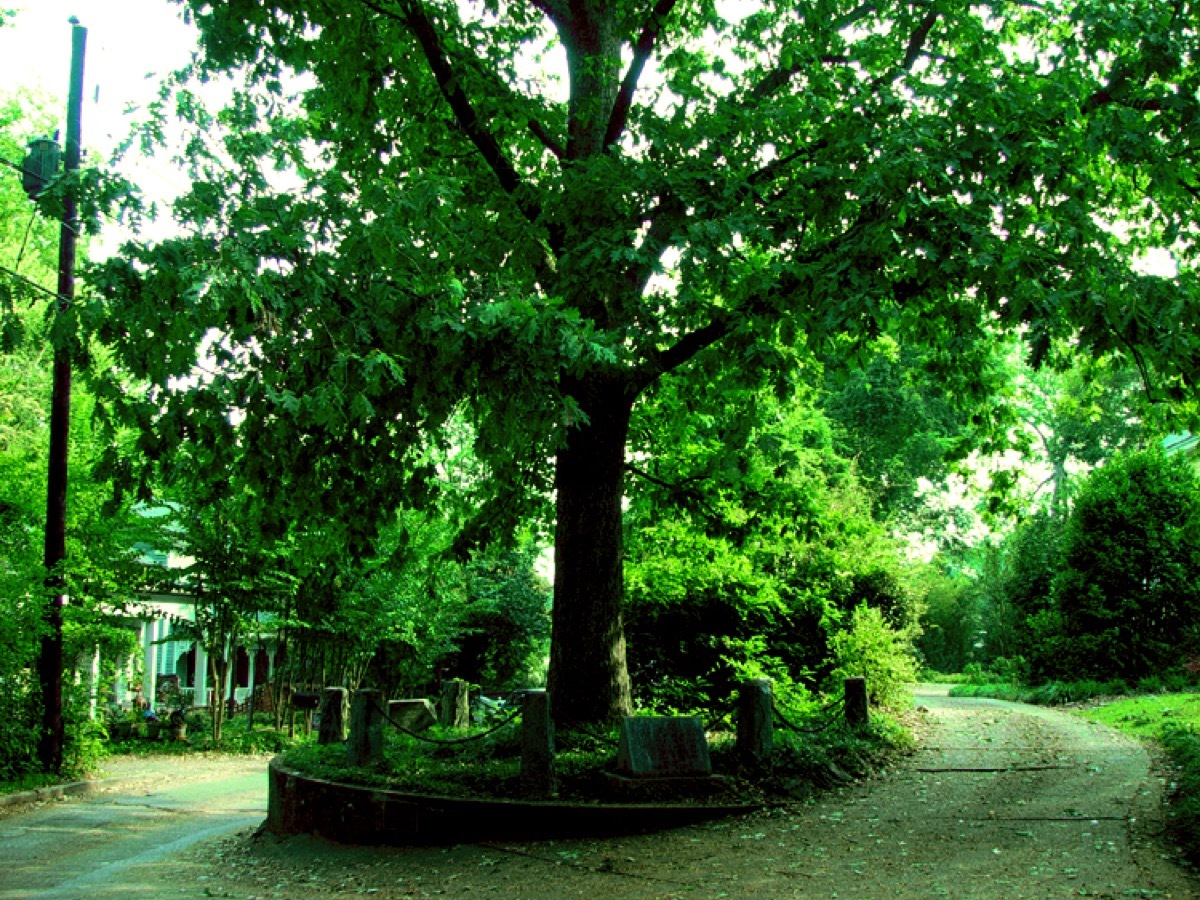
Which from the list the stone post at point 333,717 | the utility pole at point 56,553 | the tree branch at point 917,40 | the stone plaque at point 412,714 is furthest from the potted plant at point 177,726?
the tree branch at point 917,40

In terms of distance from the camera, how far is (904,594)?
1656cm

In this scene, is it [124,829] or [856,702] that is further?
[124,829]

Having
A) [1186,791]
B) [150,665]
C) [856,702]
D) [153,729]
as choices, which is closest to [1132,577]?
[856,702]

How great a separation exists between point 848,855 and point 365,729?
5.26 meters

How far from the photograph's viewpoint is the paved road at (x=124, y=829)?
9.09 meters

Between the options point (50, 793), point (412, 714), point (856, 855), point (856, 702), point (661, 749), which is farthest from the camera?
point (50, 793)

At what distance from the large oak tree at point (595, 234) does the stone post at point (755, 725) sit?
1420mm

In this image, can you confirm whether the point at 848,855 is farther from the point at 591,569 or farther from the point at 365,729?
the point at 365,729

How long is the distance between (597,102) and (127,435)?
1347 cm

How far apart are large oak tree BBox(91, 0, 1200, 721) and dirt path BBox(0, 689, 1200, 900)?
2525 millimetres

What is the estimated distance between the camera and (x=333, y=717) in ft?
41.9

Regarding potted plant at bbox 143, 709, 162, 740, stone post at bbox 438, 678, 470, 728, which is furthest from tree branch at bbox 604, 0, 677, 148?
potted plant at bbox 143, 709, 162, 740

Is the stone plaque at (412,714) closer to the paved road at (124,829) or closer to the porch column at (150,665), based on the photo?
the paved road at (124,829)

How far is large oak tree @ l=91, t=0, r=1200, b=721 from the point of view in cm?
741
